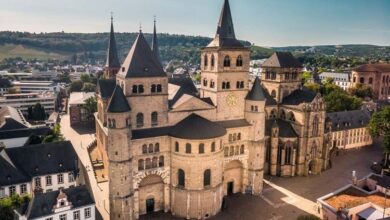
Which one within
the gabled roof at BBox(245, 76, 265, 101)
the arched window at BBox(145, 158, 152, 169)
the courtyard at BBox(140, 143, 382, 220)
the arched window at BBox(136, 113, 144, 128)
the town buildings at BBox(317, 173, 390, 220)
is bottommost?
the courtyard at BBox(140, 143, 382, 220)

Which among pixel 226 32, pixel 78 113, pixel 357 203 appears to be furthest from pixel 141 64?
pixel 78 113

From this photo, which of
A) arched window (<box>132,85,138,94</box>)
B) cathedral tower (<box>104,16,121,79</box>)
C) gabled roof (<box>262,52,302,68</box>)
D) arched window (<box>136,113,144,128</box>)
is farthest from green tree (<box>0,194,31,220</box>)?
gabled roof (<box>262,52,302,68</box>)

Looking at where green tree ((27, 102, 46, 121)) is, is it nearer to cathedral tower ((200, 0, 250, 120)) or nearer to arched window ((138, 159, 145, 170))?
cathedral tower ((200, 0, 250, 120))

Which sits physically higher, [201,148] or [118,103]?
[118,103]

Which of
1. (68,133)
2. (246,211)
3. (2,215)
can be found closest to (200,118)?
(246,211)

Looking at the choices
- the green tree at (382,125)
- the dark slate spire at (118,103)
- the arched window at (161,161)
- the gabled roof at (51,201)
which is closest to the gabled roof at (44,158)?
the gabled roof at (51,201)

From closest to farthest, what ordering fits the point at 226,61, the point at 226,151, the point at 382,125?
1. the point at 226,151
2. the point at 226,61
3. the point at 382,125

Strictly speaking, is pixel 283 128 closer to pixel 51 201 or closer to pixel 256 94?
pixel 256 94
